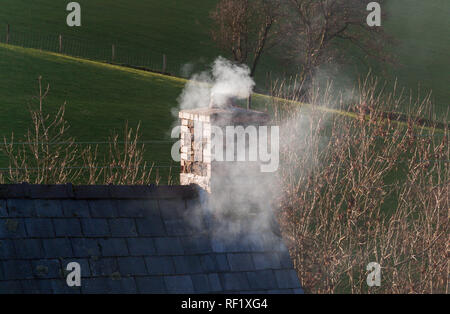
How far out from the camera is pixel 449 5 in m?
90.2

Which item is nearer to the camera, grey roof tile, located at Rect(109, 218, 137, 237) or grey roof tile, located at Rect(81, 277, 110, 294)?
grey roof tile, located at Rect(81, 277, 110, 294)

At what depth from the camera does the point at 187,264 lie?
33.1 ft

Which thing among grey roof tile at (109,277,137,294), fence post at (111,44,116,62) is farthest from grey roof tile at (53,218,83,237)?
fence post at (111,44,116,62)

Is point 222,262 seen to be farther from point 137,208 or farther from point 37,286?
point 37,286

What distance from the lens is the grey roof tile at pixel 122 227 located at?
A: 9977 millimetres

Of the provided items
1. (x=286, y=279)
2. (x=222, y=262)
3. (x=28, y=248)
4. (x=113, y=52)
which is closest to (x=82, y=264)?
(x=28, y=248)

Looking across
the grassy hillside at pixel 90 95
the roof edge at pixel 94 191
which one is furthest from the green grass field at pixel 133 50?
the roof edge at pixel 94 191

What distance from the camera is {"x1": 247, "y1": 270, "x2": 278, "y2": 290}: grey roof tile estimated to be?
1027 centimetres

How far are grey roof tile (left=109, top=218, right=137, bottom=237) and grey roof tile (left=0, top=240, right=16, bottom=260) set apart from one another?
143 centimetres

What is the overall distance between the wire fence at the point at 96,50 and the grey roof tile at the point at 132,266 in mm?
44446

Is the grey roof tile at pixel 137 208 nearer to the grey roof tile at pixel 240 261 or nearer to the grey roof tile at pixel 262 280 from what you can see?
the grey roof tile at pixel 240 261

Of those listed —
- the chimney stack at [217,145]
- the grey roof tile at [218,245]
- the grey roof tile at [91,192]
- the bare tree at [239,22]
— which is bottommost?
the grey roof tile at [218,245]

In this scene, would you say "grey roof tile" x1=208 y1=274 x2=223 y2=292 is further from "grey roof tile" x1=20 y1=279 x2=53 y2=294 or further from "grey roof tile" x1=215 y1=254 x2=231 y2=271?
"grey roof tile" x1=20 y1=279 x2=53 y2=294

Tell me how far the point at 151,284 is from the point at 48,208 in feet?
5.67
